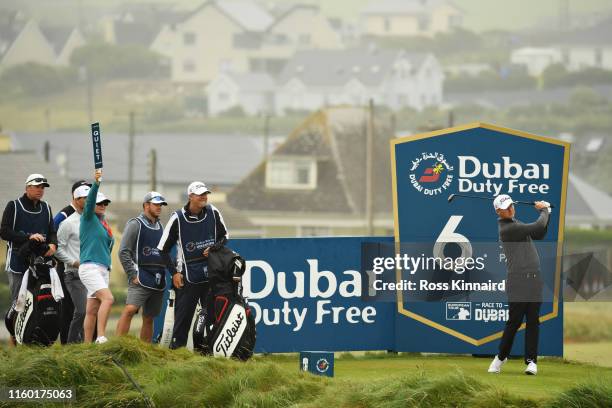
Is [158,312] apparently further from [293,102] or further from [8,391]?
[293,102]

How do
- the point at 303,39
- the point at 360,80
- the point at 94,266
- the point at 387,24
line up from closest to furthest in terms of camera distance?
the point at 94,266
the point at 360,80
the point at 303,39
the point at 387,24

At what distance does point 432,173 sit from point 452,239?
74 centimetres

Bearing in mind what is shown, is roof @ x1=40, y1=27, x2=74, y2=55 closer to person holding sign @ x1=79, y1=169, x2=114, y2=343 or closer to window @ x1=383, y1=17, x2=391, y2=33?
window @ x1=383, y1=17, x2=391, y2=33

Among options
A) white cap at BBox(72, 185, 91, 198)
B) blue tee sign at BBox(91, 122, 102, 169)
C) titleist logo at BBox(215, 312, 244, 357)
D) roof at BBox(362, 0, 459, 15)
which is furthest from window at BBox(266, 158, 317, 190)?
roof at BBox(362, 0, 459, 15)

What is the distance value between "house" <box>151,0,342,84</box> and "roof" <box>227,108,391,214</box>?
101m

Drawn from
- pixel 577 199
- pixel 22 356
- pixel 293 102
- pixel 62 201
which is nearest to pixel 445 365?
pixel 22 356

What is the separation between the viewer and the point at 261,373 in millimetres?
11008

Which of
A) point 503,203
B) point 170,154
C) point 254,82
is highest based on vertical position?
point 254,82

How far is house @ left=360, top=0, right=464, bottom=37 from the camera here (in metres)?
192

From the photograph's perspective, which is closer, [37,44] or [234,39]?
[37,44]

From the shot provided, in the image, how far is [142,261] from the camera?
43.3 feet

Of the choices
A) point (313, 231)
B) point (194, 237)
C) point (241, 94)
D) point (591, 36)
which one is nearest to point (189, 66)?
point (241, 94)

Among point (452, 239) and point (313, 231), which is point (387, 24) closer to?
point (313, 231)

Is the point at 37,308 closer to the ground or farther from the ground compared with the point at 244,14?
closer to the ground
